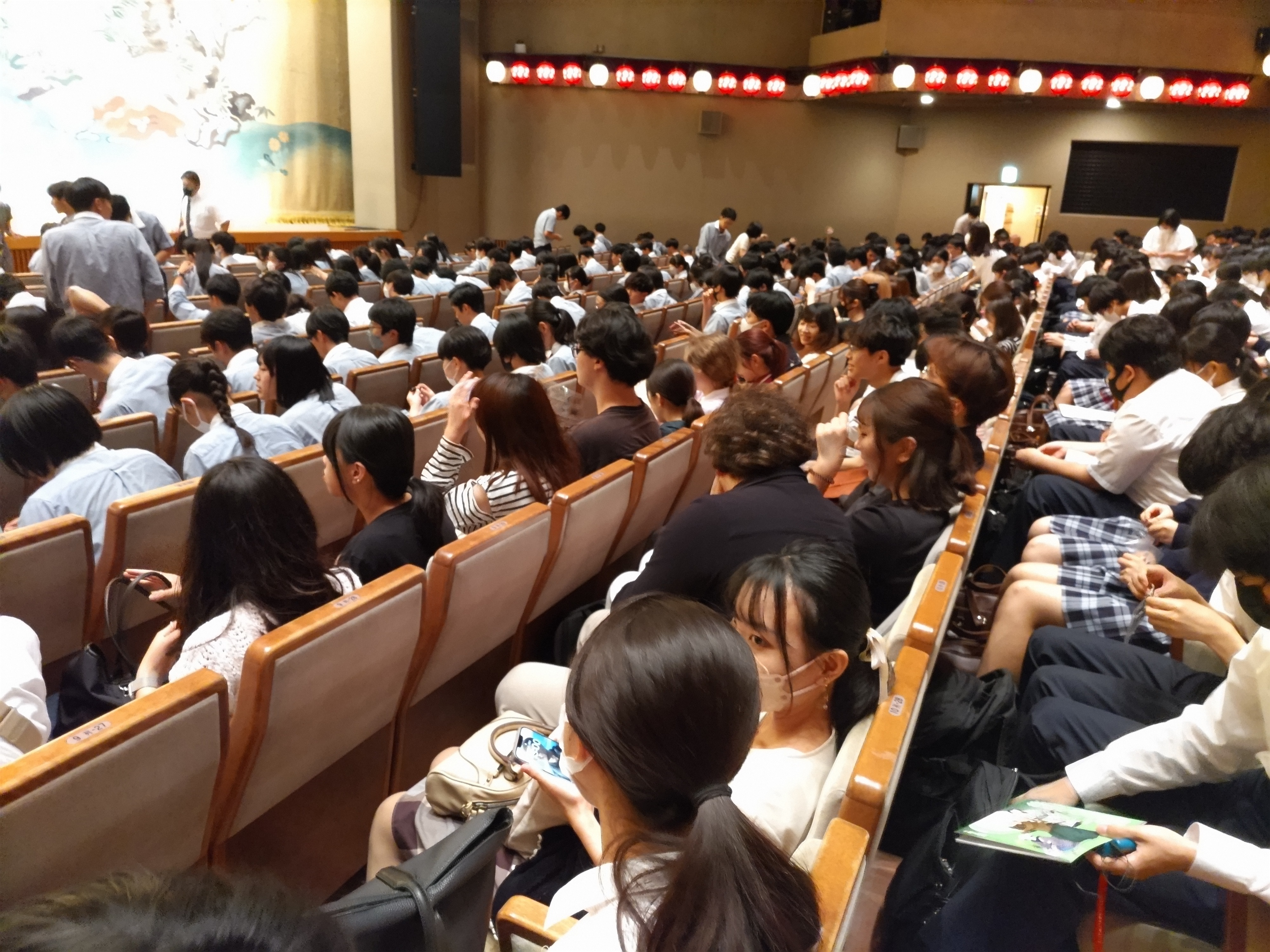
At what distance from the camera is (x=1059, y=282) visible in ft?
30.1

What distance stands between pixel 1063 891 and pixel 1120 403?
2410 mm

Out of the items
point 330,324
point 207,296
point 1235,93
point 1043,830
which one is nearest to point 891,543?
point 1043,830

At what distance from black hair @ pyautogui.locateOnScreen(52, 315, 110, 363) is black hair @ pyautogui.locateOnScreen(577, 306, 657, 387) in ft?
6.94

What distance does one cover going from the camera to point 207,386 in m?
2.72

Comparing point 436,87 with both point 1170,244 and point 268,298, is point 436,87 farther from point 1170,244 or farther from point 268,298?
point 1170,244

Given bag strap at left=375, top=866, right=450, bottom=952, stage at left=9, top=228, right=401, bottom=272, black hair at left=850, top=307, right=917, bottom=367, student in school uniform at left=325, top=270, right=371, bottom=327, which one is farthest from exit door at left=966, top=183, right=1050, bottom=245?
bag strap at left=375, top=866, right=450, bottom=952

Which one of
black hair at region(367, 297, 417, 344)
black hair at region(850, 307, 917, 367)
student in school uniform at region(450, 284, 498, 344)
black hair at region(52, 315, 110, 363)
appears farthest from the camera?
student in school uniform at region(450, 284, 498, 344)

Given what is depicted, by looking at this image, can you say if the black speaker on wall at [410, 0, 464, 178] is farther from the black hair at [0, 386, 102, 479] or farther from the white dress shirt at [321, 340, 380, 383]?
the black hair at [0, 386, 102, 479]

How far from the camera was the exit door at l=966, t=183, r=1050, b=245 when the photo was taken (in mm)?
12898

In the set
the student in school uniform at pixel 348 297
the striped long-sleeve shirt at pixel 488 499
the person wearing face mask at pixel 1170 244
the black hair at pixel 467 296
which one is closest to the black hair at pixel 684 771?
the striped long-sleeve shirt at pixel 488 499

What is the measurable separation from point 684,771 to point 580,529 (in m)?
1.34

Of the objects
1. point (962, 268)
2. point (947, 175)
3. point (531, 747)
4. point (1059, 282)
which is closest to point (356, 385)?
point (531, 747)

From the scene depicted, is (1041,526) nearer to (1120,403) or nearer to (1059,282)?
(1120,403)

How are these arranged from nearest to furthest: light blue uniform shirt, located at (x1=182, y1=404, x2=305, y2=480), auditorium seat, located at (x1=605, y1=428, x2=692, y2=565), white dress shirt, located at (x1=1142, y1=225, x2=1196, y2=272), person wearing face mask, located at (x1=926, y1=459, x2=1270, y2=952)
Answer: person wearing face mask, located at (x1=926, y1=459, x2=1270, y2=952) < auditorium seat, located at (x1=605, y1=428, x2=692, y2=565) < light blue uniform shirt, located at (x1=182, y1=404, x2=305, y2=480) < white dress shirt, located at (x1=1142, y1=225, x2=1196, y2=272)
